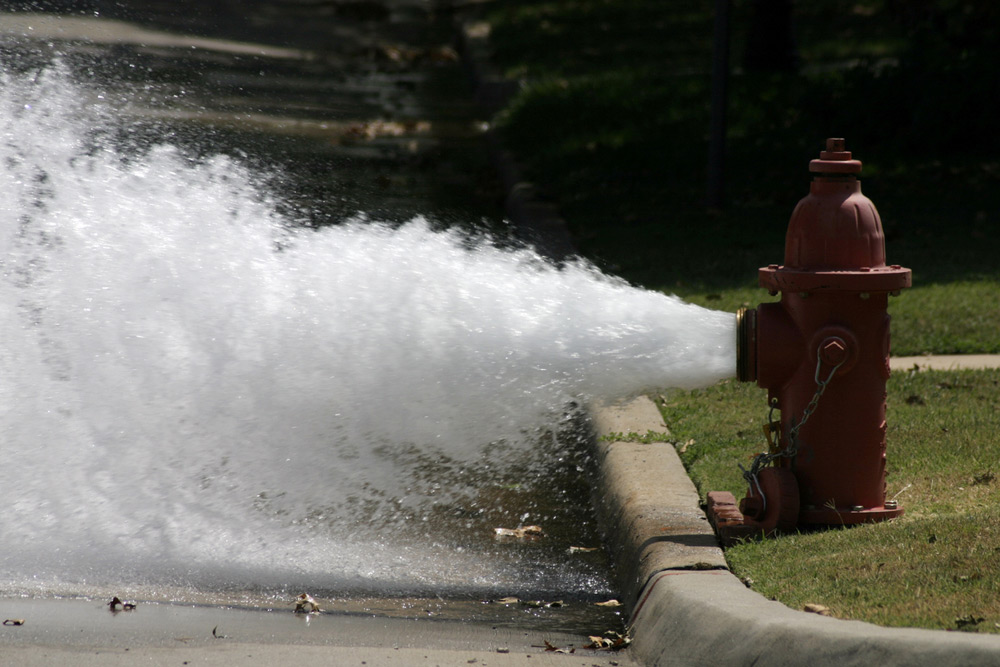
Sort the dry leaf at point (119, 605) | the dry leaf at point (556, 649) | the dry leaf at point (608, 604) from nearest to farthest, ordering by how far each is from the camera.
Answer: the dry leaf at point (556, 649) < the dry leaf at point (119, 605) < the dry leaf at point (608, 604)

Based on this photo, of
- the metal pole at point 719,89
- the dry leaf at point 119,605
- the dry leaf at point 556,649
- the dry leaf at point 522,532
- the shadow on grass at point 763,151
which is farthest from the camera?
the metal pole at point 719,89

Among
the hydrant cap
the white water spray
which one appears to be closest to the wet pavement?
the white water spray

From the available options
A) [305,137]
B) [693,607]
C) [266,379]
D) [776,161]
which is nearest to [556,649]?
[693,607]

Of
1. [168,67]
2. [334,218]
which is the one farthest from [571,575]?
[168,67]

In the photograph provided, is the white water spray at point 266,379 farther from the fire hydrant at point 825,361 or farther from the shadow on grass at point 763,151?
the shadow on grass at point 763,151

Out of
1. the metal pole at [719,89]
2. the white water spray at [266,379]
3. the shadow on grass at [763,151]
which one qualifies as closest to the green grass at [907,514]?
the white water spray at [266,379]

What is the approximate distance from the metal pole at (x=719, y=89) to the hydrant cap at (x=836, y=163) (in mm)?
5673

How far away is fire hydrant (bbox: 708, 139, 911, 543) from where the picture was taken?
11.8 feet

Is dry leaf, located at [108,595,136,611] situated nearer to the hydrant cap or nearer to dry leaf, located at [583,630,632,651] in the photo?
dry leaf, located at [583,630,632,651]

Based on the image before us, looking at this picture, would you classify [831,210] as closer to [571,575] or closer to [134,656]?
[571,575]

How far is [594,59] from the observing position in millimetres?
17906

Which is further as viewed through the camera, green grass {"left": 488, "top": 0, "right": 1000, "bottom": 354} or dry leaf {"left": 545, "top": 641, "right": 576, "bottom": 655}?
green grass {"left": 488, "top": 0, "right": 1000, "bottom": 354}

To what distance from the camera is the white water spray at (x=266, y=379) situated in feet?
12.9

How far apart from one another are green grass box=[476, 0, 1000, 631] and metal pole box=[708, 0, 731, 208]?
1.26 feet
